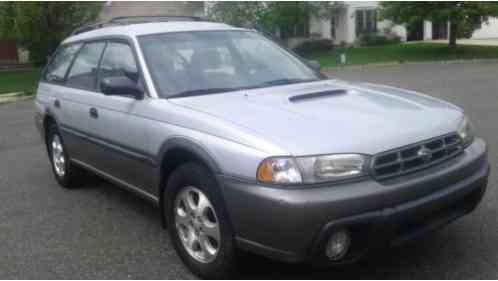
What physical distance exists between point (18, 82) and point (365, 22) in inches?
854

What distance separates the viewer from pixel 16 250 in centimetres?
446

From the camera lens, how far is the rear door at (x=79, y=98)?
16.9 ft

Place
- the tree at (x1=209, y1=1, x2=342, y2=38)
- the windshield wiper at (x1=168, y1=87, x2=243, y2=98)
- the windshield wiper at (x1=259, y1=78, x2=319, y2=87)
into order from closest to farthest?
the windshield wiper at (x1=168, y1=87, x2=243, y2=98)
the windshield wiper at (x1=259, y1=78, x2=319, y2=87)
the tree at (x1=209, y1=1, x2=342, y2=38)

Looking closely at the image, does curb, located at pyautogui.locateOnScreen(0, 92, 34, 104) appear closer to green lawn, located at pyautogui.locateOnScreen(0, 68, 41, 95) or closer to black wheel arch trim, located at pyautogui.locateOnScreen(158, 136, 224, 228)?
green lawn, located at pyautogui.locateOnScreen(0, 68, 41, 95)

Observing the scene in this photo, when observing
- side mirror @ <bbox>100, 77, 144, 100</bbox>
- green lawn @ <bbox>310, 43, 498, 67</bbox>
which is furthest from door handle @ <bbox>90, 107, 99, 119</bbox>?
green lawn @ <bbox>310, 43, 498, 67</bbox>

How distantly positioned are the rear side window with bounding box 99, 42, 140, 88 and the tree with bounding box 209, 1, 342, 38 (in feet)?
95.6

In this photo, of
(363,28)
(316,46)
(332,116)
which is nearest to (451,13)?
(316,46)

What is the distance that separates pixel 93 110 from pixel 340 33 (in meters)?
33.8

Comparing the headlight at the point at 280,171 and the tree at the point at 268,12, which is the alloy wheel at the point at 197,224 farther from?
the tree at the point at 268,12

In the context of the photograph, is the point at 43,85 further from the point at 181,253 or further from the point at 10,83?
the point at 10,83

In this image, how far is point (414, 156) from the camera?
334cm

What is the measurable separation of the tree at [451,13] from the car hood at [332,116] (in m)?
21.0

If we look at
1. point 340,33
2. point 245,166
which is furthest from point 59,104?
point 340,33

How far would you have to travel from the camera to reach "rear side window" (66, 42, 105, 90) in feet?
17.0
